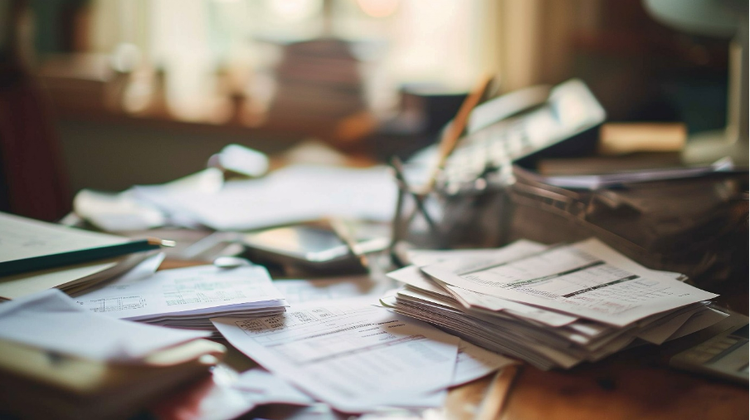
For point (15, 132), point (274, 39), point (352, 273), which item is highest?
point (274, 39)

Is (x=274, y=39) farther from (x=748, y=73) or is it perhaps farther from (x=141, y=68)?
(x=748, y=73)

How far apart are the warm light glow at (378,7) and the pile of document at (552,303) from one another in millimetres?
1674

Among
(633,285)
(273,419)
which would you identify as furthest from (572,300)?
(273,419)

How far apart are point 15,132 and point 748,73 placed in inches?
64.5

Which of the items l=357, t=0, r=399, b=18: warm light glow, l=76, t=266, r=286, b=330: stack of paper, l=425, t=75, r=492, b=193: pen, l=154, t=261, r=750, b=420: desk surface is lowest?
l=154, t=261, r=750, b=420: desk surface

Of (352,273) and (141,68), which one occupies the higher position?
(141,68)

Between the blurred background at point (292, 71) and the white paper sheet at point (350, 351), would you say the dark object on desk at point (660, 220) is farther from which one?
the blurred background at point (292, 71)

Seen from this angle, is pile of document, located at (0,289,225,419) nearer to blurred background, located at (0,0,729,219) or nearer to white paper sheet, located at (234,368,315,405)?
white paper sheet, located at (234,368,315,405)

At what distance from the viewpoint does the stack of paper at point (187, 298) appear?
0.55 m

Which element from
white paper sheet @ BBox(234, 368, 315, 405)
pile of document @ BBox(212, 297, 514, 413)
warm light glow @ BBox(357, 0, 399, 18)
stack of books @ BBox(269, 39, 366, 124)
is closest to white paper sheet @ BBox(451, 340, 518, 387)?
pile of document @ BBox(212, 297, 514, 413)

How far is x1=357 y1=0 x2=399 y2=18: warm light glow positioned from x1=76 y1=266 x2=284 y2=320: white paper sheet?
1.67 metres

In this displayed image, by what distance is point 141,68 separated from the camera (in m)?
2.21

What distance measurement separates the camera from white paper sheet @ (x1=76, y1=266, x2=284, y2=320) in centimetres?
56

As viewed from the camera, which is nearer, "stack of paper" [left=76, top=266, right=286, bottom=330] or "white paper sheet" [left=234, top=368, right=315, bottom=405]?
"white paper sheet" [left=234, top=368, right=315, bottom=405]
